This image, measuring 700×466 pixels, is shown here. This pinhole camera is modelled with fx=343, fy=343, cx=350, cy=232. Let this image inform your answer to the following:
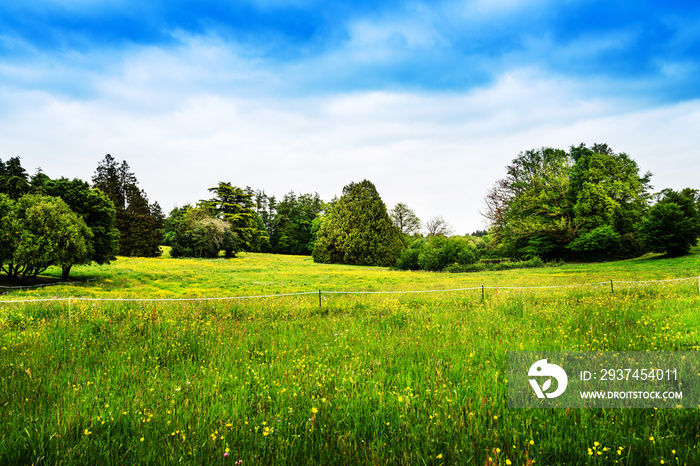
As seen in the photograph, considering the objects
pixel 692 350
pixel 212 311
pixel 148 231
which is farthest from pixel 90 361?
pixel 148 231

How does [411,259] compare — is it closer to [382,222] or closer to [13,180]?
[382,222]

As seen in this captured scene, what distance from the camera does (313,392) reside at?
12.6 feet

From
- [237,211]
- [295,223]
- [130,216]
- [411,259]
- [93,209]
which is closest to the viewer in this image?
[93,209]

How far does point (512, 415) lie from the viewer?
3.27 meters

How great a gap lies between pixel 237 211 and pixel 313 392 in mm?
62841

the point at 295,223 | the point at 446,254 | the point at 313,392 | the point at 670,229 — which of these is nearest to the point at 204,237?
the point at 295,223

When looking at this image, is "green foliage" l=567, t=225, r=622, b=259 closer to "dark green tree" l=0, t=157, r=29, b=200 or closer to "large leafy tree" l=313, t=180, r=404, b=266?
"large leafy tree" l=313, t=180, r=404, b=266

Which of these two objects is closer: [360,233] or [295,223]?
[360,233]

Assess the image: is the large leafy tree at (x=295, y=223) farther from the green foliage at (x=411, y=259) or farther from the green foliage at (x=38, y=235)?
the green foliage at (x=38, y=235)

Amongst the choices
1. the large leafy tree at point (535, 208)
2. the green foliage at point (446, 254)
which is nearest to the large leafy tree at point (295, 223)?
the green foliage at point (446, 254)

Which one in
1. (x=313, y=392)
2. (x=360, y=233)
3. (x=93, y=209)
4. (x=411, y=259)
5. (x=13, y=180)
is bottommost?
(x=411, y=259)

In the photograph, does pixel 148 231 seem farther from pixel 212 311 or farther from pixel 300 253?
pixel 212 311

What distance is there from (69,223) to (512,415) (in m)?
27.1

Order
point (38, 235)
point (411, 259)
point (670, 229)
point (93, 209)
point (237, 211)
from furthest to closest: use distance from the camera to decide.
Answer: point (237, 211), point (411, 259), point (670, 229), point (93, 209), point (38, 235)
